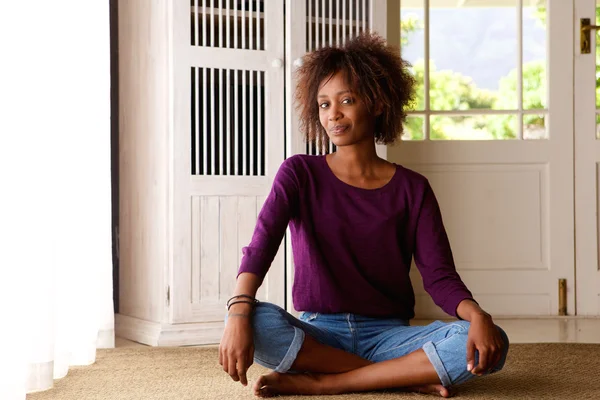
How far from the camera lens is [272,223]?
1741 millimetres

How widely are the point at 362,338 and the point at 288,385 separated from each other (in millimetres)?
213

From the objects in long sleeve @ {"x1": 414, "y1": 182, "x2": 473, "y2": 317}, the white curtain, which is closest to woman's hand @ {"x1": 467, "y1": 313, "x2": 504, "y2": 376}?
long sleeve @ {"x1": 414, "y1": 182, "x2": 473, "y2": 317}

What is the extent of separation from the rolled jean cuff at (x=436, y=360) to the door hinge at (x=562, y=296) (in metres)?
1.92

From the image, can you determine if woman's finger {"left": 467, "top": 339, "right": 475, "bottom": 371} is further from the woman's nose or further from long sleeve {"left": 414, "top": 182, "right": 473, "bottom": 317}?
the woman's nose

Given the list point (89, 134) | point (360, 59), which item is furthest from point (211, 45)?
point (360, 59)

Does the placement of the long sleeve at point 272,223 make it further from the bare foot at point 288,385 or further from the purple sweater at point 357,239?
the bare foot at point 288,385

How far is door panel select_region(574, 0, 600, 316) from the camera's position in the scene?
341cm

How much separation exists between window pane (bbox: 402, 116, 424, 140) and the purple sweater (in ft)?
5.52

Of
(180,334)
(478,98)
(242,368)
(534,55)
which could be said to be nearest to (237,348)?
(242,368)

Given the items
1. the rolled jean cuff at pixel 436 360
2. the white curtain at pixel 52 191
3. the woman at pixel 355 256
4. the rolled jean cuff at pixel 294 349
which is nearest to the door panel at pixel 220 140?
the white curtain at pixel 52 191

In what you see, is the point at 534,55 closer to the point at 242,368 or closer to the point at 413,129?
the point at 413,129

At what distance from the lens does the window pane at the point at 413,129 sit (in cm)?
351

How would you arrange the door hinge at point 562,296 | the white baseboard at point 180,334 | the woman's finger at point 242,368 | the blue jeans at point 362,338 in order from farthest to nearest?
the door hinge at point 562,296 → the white baseboard at point 180,334 → the blue jeans at point 362,338 → the woman's finger at point 242,368

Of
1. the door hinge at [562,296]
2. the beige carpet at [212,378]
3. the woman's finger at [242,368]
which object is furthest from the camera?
the door hinge at [562,296]
